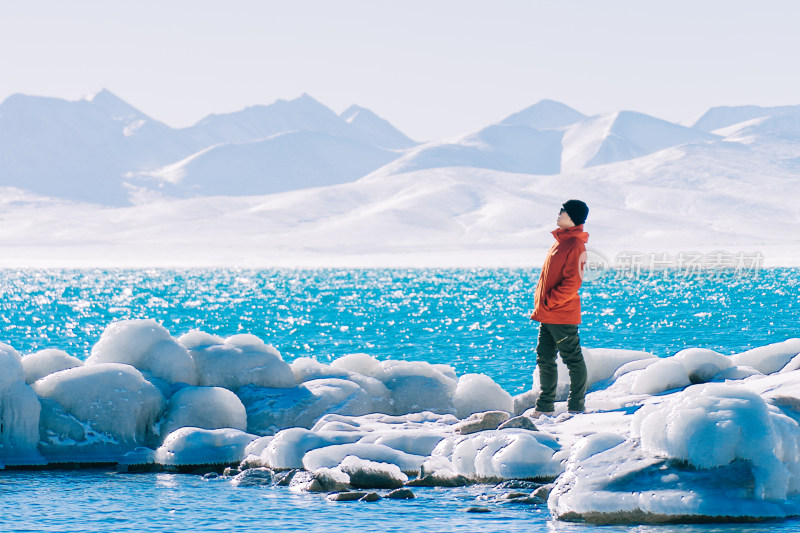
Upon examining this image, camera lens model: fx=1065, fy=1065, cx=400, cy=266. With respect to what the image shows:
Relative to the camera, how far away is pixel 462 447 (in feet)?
33.5

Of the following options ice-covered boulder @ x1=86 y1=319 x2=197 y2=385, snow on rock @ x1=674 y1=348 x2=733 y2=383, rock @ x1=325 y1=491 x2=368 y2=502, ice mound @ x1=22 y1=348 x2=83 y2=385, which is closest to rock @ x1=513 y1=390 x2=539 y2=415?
snow on rock @ x1=674 y1=348 x2=733 y2=383

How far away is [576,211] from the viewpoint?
34.9 feet

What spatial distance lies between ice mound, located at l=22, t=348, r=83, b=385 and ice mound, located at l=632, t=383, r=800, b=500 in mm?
7751

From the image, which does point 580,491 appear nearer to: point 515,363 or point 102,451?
point 102,451

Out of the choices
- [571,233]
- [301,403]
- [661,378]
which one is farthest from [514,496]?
[301,403]

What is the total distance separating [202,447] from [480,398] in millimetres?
3983

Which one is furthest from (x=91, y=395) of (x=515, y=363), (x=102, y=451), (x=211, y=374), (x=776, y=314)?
(x=776, y=314)

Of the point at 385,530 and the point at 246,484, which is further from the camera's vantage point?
the point at 246,484

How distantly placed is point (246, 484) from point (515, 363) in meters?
13.9

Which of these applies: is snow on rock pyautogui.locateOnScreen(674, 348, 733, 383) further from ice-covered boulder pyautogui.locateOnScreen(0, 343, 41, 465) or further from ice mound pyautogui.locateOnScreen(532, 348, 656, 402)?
ice-covered boulder pyautogui.locateOnScreen(0, 343, 41, 465)

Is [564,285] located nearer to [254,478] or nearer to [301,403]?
[254,478]

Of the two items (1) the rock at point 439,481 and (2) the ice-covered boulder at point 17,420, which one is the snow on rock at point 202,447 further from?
(1) the rock at point 439,481

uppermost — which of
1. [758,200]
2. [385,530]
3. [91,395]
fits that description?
[758,200]

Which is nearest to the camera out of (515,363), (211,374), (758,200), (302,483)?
(302,483)
